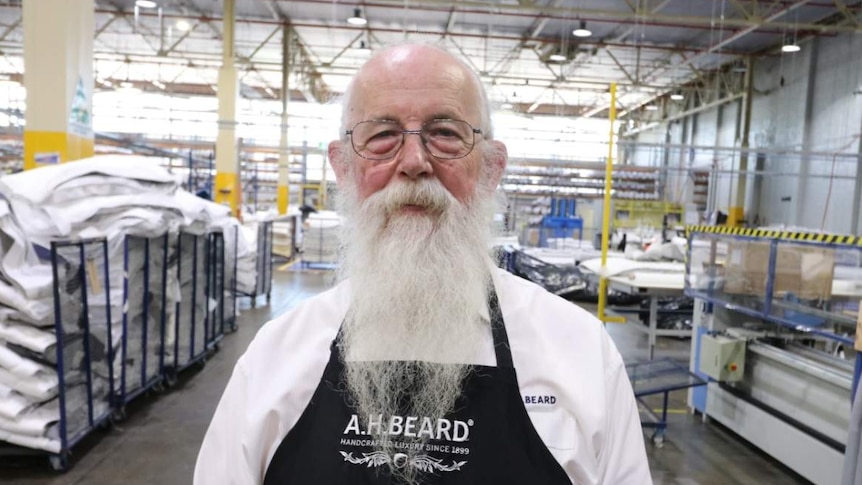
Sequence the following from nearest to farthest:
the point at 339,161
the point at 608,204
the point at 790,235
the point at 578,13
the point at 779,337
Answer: the point at 339,161
the point at 790,235
the point at 779,337
the point at 608,204
the point at 578,13

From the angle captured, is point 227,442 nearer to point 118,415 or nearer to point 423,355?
point 423,355

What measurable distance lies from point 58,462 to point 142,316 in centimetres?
117

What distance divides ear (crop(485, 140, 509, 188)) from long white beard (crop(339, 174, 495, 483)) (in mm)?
102

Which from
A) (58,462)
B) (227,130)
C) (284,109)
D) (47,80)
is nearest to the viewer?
(58,462)

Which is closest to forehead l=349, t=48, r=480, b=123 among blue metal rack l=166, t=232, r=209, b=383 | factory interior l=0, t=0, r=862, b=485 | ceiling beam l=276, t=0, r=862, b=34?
factory interior l=0, t=0, r=862, b=485

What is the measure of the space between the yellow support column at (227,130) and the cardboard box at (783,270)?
30.0ft

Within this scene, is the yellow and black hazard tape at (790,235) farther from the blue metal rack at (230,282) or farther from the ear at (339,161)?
the blue metal rack at (230,282)

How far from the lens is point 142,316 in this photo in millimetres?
4324

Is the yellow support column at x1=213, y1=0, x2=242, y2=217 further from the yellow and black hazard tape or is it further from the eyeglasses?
the eyeglasses

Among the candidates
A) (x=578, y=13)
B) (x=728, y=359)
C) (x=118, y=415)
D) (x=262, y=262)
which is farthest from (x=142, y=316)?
(x=578, y=13)

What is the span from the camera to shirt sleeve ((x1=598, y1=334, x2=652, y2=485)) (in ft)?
3.63

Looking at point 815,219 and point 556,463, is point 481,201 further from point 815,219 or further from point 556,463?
point 815,219

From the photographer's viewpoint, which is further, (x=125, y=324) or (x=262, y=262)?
(x=262, y=262)

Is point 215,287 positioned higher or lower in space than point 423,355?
lower
